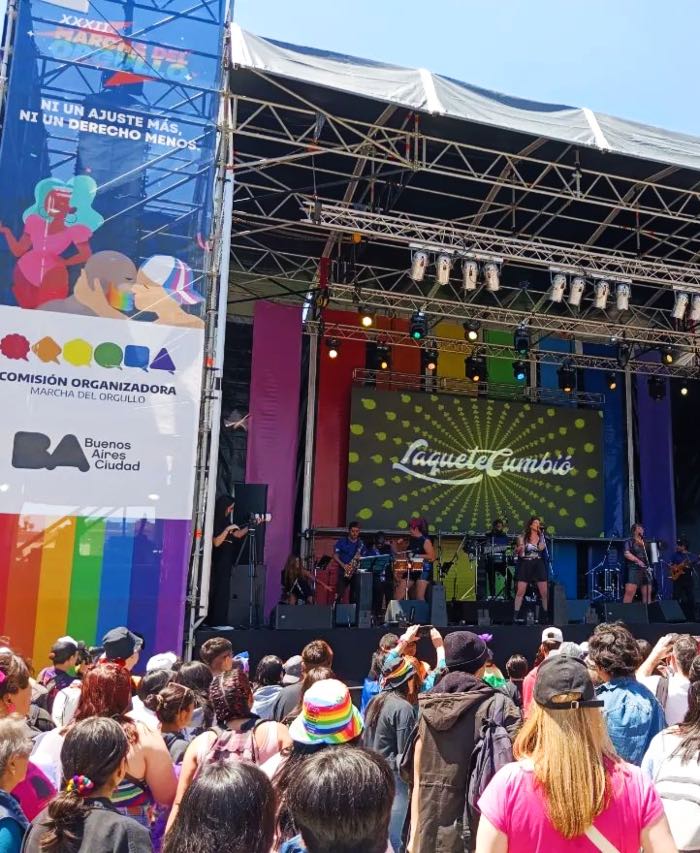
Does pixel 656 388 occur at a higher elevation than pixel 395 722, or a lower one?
higher

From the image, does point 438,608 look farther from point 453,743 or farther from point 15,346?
point 453,743

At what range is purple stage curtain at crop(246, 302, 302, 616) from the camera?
1145 centimetres

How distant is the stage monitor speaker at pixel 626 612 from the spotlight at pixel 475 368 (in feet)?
14.2

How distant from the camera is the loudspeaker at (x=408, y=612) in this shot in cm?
928

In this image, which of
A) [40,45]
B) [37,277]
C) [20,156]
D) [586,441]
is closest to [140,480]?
[37,277]

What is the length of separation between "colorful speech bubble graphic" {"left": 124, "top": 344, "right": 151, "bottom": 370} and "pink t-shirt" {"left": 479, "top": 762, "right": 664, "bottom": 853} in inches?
238

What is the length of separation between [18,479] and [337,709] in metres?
5.44

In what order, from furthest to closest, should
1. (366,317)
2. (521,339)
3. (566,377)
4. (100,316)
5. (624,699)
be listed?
(566,377) → (521,339) → (366,317) → (100,316) → (624,699)

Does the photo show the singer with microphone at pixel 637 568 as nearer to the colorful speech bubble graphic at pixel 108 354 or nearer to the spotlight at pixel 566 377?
the spotlight at pixel 566 377

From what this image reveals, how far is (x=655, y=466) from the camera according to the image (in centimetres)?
1380

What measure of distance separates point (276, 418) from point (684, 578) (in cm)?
723

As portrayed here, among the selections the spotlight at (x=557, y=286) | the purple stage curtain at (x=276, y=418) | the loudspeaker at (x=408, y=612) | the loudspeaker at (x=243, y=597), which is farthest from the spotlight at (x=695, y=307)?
the loudspeaker at (x=243, y=597)

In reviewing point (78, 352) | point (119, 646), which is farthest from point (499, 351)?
point (119, 646)

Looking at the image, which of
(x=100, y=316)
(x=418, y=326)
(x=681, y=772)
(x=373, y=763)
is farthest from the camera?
(x=418, y=326)
